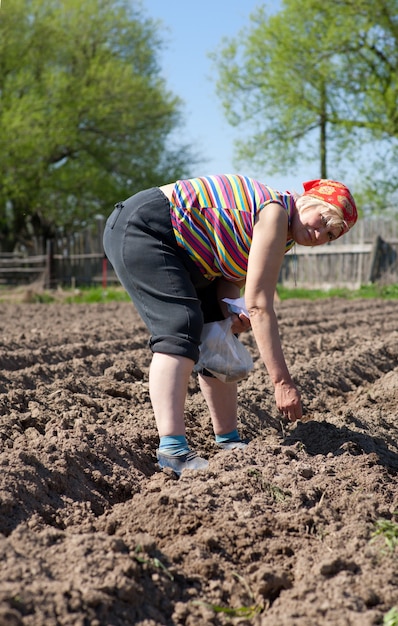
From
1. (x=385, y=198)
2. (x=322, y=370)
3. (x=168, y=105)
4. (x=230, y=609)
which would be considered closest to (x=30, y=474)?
(x=230, y=609)

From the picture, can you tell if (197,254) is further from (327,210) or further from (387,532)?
(387,532)

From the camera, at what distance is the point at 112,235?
3293mm

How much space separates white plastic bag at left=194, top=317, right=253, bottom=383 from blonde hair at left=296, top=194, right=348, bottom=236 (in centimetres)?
67

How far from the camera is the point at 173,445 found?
3.00 metres

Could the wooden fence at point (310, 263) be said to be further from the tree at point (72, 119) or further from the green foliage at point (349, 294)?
the tree at point (72, 119)

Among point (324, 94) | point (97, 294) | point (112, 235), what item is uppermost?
point (324, 94)

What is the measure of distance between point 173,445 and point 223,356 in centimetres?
51

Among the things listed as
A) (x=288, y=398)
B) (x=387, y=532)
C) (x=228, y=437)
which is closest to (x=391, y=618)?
(x=387, y=532)

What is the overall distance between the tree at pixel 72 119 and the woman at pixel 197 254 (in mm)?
22475

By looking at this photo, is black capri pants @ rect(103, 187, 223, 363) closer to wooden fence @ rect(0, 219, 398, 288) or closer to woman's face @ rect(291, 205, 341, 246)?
woman's face @ rect(291, 205, 341, 246)

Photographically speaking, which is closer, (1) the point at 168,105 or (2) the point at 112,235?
(2) the point at 112,235

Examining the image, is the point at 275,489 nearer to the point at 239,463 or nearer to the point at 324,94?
the point at 239,463

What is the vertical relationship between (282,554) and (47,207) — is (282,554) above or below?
below

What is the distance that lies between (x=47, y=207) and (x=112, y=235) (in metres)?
24.0
